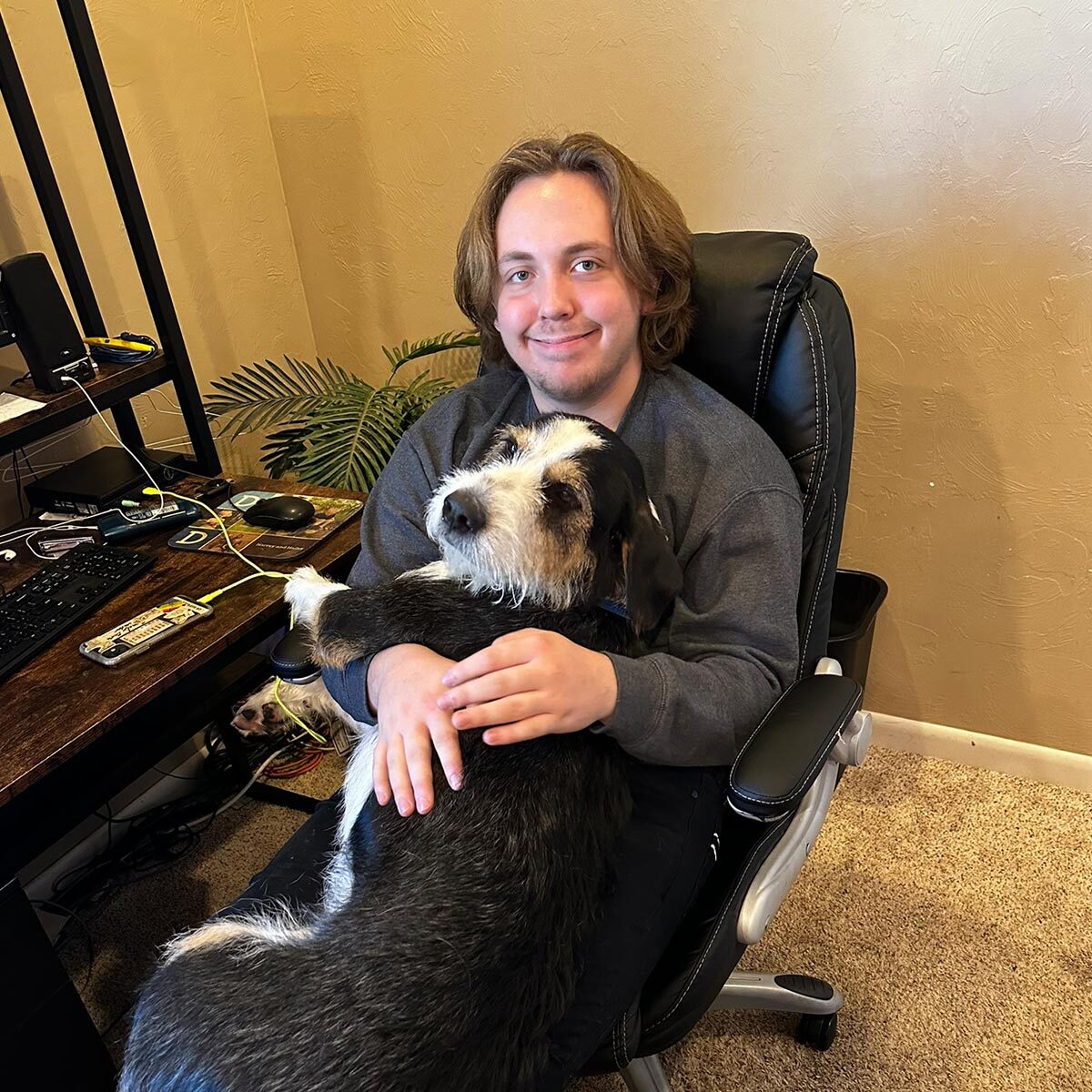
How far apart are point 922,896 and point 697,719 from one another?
1.16m

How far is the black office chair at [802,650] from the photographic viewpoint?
1.15 meters

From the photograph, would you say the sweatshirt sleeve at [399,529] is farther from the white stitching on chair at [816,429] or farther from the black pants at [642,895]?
the white stitching on chair at [816,429]

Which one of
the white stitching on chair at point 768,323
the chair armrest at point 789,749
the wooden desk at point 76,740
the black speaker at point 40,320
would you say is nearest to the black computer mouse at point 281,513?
the wooden desk at point 76,740

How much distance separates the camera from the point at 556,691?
42.4 inches

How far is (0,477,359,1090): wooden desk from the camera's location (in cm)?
121

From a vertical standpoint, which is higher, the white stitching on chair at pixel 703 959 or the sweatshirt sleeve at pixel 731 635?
the sweatshirt sleeve at pixel 731 635

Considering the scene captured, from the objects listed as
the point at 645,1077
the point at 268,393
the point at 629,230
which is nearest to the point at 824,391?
the point at 629,230

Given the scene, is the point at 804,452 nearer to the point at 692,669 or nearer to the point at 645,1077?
the point at 692,669

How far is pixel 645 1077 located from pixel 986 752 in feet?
4.35

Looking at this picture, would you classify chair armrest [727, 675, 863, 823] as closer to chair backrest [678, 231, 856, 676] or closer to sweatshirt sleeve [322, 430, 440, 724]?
chair backrest [678, 231, 856, 676]

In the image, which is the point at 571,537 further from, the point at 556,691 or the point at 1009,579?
the point at 1009,579

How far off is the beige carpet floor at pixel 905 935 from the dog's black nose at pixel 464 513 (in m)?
1.19

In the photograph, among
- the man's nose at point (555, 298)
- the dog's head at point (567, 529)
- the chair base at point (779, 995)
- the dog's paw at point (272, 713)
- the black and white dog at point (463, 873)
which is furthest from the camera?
the dog's paw at point (272, 713)

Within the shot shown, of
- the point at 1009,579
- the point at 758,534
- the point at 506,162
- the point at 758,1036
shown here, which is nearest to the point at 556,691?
the point at 758,534
